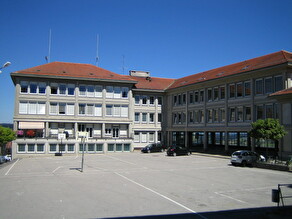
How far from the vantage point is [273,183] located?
779 inches

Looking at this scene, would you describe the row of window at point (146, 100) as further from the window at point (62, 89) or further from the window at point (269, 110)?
the window at point (269, 110)

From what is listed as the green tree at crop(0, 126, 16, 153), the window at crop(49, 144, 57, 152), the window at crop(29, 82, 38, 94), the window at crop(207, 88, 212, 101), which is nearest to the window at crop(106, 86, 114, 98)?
Answer: the window at crop(29, 82, 38, 94)

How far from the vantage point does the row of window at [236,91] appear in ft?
118

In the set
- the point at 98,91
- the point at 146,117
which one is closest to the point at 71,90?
the point at 98,91

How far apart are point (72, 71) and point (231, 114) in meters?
27.5

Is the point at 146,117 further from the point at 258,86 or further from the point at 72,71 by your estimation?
A: the point at 258,86

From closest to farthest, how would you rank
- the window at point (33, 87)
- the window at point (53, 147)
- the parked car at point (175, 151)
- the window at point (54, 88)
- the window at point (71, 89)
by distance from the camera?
the parked car at point (175, 151) → the window at point (53, 147) → the window at point (33, 87) → the window at point (54, 88) → the window at point (71, 89)

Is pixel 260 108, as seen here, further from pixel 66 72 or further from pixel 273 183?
pixel 66 72

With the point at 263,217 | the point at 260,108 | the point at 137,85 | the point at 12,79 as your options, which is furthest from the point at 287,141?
the point at 12,79

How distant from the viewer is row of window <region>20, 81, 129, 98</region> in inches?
1928

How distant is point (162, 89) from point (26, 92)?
24516mm

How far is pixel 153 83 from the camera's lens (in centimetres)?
6103

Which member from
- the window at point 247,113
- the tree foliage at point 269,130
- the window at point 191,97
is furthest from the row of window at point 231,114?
the tree foliage at point 269,130

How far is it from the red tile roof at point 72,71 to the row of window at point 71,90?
170 centimetres
